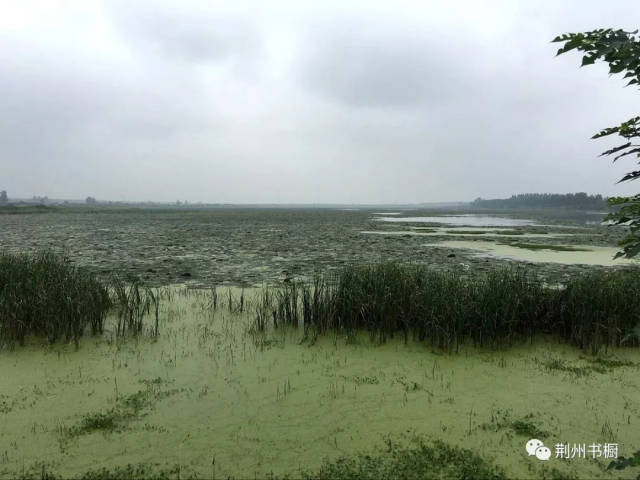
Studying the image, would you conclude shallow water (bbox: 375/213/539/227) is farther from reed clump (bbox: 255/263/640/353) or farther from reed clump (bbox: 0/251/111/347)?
reed clump (bbox: 0/251/111/347)

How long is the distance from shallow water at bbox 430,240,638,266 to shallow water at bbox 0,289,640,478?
9.95 metres

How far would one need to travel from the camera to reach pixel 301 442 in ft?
12.0

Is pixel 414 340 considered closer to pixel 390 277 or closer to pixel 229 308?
pixel 390 277

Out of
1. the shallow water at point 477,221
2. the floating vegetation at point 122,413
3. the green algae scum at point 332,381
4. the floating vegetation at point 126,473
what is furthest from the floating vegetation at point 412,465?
the shallow water at point 477,221

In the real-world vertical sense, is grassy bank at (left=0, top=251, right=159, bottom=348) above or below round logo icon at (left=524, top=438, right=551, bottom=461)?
above

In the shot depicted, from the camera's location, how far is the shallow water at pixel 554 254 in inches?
581

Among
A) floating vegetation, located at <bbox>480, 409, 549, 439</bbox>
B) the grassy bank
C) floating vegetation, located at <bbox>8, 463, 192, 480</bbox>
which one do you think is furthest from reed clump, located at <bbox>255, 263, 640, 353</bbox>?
floating vegetation, located at <bbox>8, 463, 192, 480</bbox>

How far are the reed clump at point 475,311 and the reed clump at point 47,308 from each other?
2.80 metres

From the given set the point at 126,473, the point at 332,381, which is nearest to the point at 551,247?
the point at 332,381

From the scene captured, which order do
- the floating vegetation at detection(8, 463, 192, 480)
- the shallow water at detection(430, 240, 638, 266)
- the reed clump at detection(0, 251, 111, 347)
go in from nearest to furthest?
the floating vegetation at detection(8, 463, 192, 480)
the reed clump at detection(0, 251, 111, 347)
the shallow water at detection(430, 240, 638, 266)

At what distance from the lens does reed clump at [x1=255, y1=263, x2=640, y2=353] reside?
614 cm

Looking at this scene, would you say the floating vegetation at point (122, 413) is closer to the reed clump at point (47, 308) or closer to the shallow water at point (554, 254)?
the reed clump at point (47, 308)

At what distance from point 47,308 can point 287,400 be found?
4.19 m

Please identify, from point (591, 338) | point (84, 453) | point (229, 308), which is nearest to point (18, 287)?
point (229, 308)
